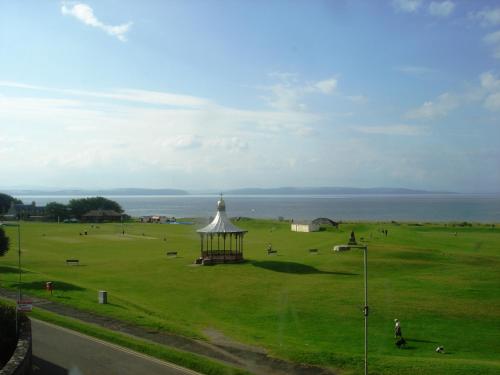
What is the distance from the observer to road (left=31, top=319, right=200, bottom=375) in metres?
18.0

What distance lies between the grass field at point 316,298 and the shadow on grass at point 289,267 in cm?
8

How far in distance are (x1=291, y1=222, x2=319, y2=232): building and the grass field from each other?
28831 millimetres

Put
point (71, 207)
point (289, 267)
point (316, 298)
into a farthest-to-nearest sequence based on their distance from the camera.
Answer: point (71, 207) → point (289, 267) → point (316, 298)

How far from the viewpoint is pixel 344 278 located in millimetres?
37750

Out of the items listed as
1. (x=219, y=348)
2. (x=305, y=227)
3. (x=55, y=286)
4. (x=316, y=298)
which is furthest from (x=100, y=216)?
(x=219, y=348)

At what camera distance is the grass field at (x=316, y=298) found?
2139 cm

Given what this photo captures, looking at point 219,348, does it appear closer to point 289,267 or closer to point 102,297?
point 102,297

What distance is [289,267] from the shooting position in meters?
42.8

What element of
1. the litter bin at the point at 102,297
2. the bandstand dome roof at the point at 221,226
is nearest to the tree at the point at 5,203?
the bandstand dome roof at the point at 221,226

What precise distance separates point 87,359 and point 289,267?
83.3ft

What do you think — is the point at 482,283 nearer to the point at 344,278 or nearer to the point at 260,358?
the point at 344,278

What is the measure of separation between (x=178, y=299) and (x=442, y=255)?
82.0 ft

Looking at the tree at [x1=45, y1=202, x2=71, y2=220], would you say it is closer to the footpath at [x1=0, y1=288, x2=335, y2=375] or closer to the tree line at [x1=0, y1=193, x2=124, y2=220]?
the tree line at [x1=0, y1=193, x2=124, y2=220]

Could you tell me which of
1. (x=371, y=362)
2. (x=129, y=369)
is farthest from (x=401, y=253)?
(x=129, y=369)
